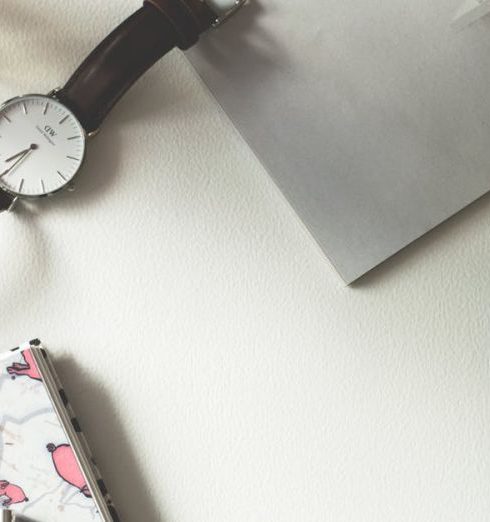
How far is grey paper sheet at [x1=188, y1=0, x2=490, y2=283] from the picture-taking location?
3.21ft

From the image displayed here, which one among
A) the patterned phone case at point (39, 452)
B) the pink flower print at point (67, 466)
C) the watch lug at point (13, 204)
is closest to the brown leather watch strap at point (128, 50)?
the watch lug at point (13, 204)

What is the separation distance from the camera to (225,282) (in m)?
1.02

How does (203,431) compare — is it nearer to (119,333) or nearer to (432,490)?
(119,333)

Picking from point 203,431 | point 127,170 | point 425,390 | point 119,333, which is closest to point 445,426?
point 425,390

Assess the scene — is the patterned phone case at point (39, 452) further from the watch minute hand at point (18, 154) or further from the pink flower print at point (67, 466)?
the watch minute hand at point (18, 154)

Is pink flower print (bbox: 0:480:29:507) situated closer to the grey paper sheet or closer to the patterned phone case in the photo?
the patterned phone case

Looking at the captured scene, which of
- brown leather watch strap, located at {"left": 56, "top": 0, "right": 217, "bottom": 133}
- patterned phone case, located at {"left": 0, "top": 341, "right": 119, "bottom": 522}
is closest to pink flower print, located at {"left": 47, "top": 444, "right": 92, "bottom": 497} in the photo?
patterned phone case, located at {"left": 0, "top": 341, "right": 119, "bottom": 522}

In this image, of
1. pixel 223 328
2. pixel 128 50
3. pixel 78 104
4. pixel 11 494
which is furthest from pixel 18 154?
pixel 11 494

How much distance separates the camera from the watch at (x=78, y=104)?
0.93 meters

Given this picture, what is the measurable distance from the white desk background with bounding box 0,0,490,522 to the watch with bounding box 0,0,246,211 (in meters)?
0.05

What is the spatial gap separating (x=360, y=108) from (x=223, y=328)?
40 cm

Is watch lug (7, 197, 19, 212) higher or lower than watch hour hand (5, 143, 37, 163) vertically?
lower

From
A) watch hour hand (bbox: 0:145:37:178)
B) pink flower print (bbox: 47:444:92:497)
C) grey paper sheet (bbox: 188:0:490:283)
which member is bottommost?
pink flower print (bbox: 47:444:92:497)

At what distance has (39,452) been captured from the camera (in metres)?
0.96
